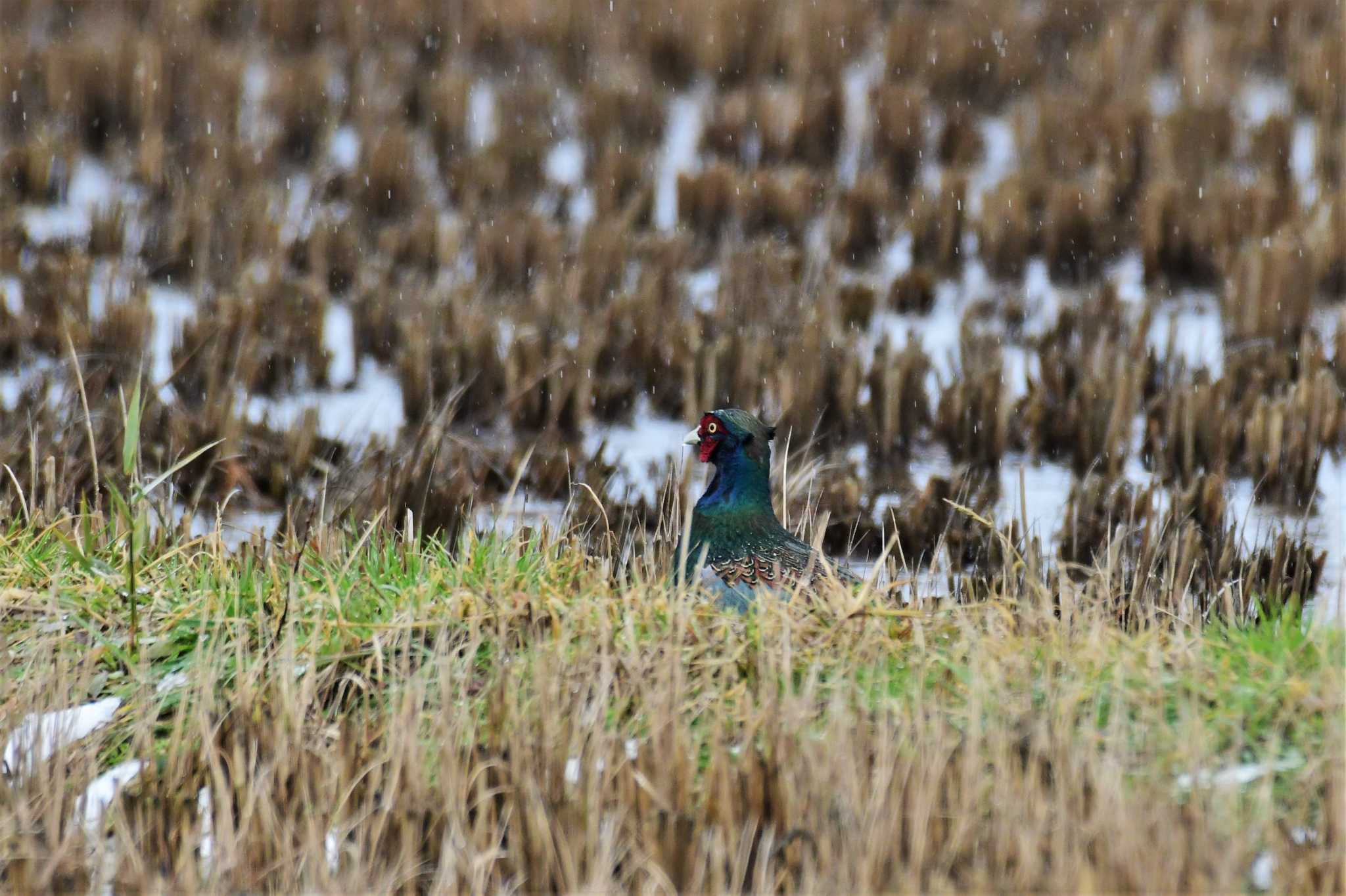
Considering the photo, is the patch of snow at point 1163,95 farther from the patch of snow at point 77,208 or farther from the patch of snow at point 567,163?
the patch of snow at point 77,208

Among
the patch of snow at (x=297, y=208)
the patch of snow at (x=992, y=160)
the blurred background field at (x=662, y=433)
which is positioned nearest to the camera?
the blurred background field at (x=662, y=433)

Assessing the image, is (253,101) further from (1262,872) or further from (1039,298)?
(1262,872)

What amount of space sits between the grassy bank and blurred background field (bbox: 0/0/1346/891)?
0.04 ft

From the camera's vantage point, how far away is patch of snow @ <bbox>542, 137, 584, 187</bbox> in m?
9.66

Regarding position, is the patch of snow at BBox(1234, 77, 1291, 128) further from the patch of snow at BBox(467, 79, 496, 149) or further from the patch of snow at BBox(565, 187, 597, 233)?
the patch of snow at BBox(467, 79, 496, 149)

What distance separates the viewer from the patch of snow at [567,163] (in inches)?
380

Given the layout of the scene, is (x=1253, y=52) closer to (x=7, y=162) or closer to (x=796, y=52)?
(x=796, y=52)

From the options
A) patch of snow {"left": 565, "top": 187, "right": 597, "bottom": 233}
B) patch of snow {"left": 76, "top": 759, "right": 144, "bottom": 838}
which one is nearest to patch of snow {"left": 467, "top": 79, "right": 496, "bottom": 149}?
patch of snow {"left": 565, "top": 187, "right": 597, "bottom": 233}

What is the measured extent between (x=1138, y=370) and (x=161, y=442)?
3582 millimetres

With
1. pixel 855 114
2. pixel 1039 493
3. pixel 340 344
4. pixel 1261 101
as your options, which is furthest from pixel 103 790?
pixel 1261 101

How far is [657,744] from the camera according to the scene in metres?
2.74

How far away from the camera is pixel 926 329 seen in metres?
7.72

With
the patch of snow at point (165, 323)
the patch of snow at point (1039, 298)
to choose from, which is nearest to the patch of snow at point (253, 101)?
the patch of snow at point (165, 323)

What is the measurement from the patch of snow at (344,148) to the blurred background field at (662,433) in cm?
3
